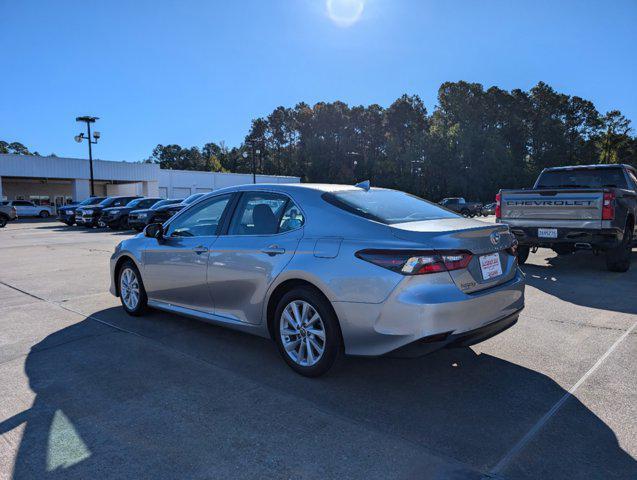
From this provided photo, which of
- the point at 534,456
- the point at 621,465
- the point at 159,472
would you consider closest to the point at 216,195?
the point at 159,472

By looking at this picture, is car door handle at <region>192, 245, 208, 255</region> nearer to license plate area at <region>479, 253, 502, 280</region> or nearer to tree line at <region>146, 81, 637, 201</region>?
license plate area at <region>479, 253, 502, 280</region>

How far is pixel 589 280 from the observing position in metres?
7.64

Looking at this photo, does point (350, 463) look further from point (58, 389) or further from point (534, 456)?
point (58, 389)

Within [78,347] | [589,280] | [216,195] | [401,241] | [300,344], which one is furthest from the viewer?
[589,280]

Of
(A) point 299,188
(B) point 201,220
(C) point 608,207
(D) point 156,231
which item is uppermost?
(A) point 299,188

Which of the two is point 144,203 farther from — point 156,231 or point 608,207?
point 608,207

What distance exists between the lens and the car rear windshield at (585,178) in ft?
29.9

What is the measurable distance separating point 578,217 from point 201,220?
21.0 ft

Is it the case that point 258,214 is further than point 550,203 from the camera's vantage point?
No

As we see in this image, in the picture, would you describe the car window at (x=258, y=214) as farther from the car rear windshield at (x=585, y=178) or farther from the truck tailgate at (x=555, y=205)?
the car rear windshield at (x=585, y=178)

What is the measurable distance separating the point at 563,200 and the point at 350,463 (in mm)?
6995

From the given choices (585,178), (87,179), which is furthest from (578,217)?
(87,179)

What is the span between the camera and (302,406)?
3129 millimetres

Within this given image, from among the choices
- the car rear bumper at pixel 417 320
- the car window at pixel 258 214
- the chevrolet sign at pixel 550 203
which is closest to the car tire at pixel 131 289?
the car window at pixel 258 214
